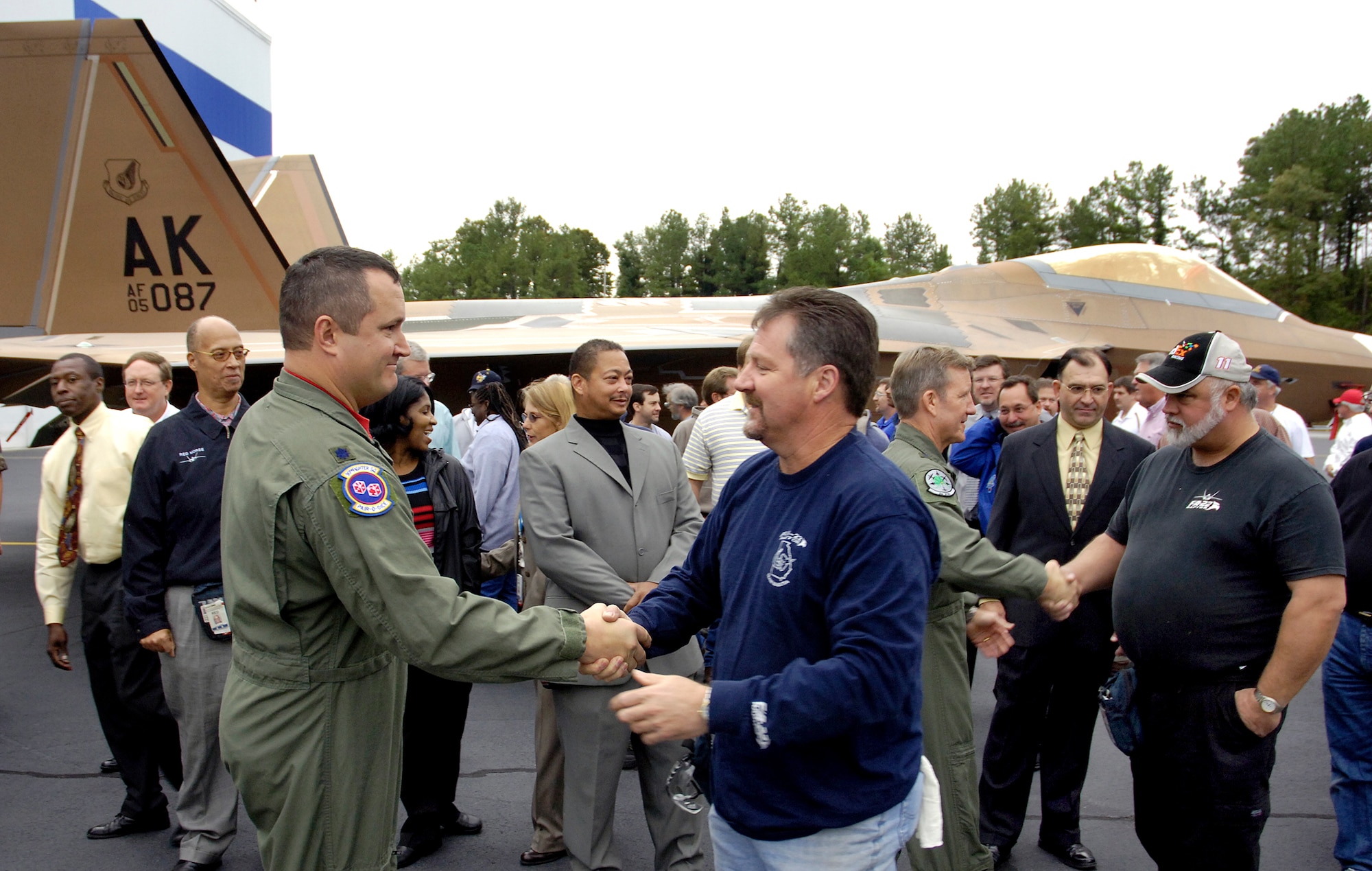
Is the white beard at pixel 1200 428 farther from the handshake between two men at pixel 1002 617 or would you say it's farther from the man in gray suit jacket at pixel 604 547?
the man in gray suit jacket at pixel 604 547

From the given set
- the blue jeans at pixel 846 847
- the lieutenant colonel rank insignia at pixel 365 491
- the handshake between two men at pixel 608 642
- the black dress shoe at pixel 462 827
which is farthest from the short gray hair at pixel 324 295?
the black dress shoe at pixel 462 827

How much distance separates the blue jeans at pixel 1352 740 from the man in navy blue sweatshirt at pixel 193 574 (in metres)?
4.77

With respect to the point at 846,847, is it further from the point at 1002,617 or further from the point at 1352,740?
the point at 1352,740

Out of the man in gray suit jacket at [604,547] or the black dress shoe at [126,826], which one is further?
the black dress shoe at [126,826]

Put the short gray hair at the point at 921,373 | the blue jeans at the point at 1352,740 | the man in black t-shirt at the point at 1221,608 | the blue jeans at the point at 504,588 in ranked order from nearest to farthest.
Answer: the man in black t-shirt at the point at 1221,608
the short gray hair at the point at 921,373
the blue jeans at the point at 1352,740
the blue jeans at the point at 504,588

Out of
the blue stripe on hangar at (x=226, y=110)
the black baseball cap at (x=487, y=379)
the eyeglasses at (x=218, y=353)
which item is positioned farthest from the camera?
the blue stripe on hangar at (x=226, y=110)

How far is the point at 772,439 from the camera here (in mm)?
1928

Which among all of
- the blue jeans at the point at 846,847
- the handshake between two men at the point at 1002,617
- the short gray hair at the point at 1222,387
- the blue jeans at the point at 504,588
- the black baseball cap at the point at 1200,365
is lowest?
the blue jeans at the point at 504,588

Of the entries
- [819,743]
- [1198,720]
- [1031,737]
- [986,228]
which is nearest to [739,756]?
[819,743]

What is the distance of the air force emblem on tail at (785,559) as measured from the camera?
180 cm

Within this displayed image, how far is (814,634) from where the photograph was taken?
1.81 metres

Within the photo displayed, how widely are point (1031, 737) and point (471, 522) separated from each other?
285 cm

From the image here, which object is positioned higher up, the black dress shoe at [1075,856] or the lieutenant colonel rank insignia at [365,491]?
the lieutenant colonel rank insignia at [365,491]

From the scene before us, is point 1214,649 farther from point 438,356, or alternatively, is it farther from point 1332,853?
point 438,356
